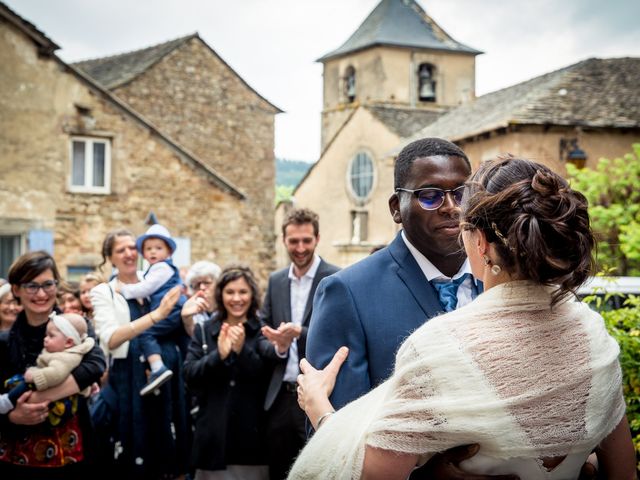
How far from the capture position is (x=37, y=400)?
17.6ft

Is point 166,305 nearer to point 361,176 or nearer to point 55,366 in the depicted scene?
point 55,366

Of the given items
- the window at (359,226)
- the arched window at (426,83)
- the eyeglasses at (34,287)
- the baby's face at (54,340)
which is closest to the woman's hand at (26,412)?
the baby's face at (54,340)

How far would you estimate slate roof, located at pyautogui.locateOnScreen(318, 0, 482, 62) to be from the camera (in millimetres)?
52844

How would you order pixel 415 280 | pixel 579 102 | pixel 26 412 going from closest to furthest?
pixel 415 280
pixel 26 412
pixel 579 102

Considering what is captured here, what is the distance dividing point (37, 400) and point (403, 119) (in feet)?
112

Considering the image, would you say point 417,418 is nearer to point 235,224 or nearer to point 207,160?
point 235,224

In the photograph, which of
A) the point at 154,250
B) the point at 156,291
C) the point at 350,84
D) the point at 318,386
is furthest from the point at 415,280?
the point at 350,84

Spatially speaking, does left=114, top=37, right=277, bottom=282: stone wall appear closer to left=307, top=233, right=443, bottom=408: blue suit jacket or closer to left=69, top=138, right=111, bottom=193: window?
left=69, top=138, right=111, bottom=193: window

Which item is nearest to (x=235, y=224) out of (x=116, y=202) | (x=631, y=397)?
(x=116, y=202)

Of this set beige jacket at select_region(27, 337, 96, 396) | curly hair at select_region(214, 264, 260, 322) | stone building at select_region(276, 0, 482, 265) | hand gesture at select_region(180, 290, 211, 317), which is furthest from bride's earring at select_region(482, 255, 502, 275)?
stone building at select_region(276, 0, 482, 265)

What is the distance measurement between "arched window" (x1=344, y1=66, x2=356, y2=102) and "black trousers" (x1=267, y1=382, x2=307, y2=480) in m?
48.3

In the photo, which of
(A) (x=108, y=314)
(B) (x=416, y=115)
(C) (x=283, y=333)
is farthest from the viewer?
(B) (x=416, y=115)

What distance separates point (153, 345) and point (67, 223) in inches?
452

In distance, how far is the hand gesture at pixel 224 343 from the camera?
6285mm
